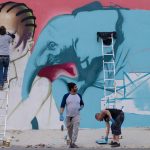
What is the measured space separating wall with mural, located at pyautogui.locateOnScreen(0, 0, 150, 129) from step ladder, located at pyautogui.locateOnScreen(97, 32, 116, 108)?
0.11m

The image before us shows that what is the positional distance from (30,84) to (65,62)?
119 centimetres

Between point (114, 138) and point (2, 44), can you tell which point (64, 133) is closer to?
point (114, 138)

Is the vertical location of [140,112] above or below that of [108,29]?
below

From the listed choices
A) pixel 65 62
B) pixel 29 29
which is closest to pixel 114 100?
pixel 65 62

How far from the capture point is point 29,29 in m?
14.2

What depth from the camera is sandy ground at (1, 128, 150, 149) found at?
1176 centimetres

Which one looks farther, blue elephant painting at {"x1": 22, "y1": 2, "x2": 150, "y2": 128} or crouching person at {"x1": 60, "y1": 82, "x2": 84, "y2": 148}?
blue elephant painting at {"x1": 22, "y1": 2, "x2": 150, "y2": 128}

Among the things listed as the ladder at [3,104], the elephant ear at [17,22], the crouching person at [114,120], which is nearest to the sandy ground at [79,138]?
the crouching person at [114,120]

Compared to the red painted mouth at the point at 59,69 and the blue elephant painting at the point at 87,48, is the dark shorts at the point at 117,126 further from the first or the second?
the red painted mouth at the point at 59,69

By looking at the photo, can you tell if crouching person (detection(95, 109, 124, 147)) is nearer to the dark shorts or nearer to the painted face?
the dark shorts

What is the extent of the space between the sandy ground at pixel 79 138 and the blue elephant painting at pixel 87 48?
3.04ft

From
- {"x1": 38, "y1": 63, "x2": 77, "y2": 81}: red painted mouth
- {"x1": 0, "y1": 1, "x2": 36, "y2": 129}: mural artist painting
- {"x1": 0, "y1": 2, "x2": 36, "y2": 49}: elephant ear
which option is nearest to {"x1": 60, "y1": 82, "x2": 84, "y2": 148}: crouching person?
{"x1": 38, "y1": 63, "x2": 77, "y2": 81}: red painted mouth

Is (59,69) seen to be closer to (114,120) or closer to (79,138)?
(79,138)

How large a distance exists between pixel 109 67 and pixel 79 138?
2.51 meters
